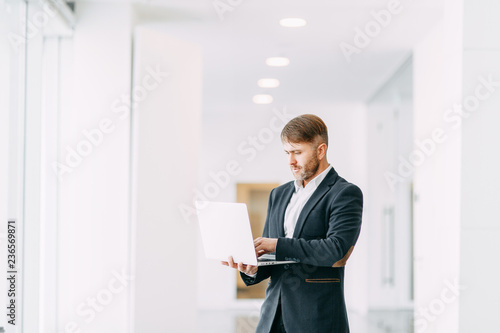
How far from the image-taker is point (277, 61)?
611 centimetres

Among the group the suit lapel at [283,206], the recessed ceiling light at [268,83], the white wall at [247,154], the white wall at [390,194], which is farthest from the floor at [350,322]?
the suit lapel at [283,206]

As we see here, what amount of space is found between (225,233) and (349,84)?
558 centimetres

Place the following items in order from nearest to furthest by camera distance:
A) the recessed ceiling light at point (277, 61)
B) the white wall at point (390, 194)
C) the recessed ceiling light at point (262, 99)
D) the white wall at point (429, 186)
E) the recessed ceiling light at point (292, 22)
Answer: the white wall at point (429, 186)
the recessed ceiling light at point (292, 22)
the recessed ceiling light at point (277, 61)
the white wall at point (390, 194)
the recessed ceiling light at point (262, 99)

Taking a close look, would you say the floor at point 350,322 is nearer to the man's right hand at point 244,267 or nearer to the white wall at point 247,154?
the white wall at point 247,154

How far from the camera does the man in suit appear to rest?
1987mm

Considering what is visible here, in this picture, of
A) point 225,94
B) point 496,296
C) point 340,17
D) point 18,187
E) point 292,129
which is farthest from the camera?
point 225,94

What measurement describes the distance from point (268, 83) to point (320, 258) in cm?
560

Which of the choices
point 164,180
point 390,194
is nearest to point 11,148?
point 164,180

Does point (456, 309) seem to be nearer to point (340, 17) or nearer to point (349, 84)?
point (340, 17)

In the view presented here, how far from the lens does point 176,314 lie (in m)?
4.52

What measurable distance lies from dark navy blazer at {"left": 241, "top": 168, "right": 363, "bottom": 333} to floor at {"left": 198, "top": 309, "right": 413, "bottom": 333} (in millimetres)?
4026

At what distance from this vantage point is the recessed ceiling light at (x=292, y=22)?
4.82m

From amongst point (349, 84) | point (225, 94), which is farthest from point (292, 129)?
point (225, 94)

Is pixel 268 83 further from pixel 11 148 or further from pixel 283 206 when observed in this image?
pixel 283 206
